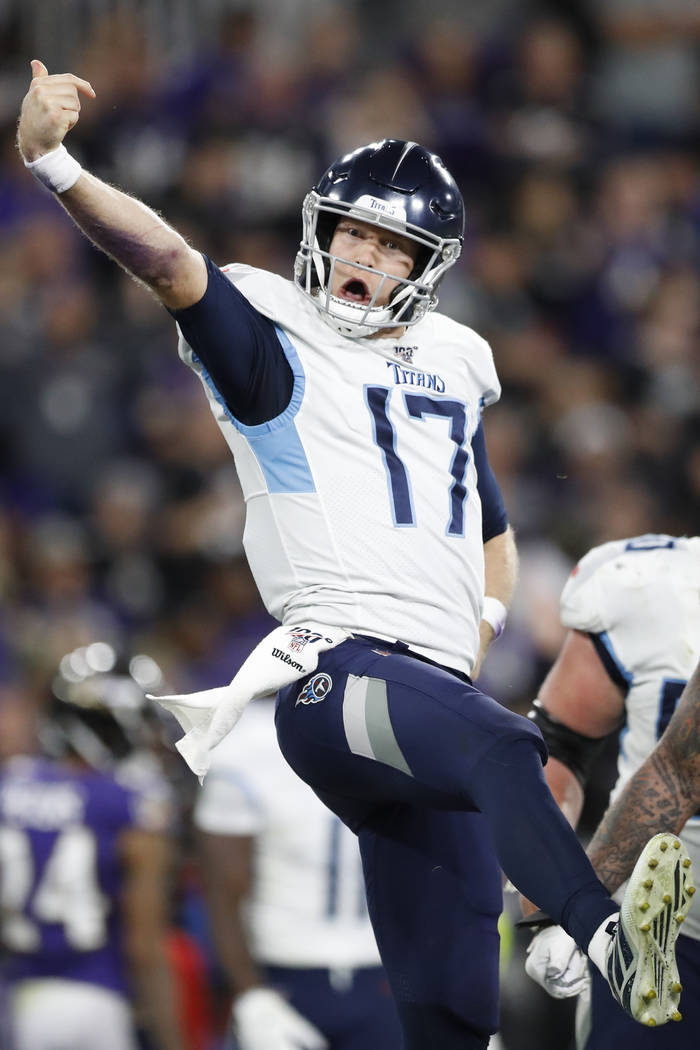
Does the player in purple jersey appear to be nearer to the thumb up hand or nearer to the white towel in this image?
the white towel

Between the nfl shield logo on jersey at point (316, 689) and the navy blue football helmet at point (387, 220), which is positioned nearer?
the nfl shield logo on jersey at point (316, 689)

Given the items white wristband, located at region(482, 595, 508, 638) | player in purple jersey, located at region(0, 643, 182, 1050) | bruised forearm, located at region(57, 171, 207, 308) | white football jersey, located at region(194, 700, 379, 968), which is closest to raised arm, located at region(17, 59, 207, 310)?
bruised forearm, located at region(57, 171, 207, 308)

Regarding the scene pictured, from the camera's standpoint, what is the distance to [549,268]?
888 cm

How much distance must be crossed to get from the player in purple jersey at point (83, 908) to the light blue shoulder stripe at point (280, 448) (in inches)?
96.9

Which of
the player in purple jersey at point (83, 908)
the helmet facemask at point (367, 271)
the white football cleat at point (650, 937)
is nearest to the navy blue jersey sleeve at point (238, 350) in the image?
the helmet facemask at point (367, 271)

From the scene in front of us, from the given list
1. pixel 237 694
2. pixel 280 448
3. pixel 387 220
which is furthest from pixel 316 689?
pixel 387 220

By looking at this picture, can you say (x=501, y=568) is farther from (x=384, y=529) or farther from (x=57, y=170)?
(x=57, y=170)

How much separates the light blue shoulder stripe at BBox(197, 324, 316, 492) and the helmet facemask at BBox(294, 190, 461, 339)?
24 cm

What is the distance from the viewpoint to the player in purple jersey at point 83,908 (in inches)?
206

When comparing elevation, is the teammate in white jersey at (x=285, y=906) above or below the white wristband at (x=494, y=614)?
below

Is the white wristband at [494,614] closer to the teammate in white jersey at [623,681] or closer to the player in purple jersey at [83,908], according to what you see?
the teammate in white jersey at [623,681]

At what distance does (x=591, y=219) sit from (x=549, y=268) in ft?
1.50

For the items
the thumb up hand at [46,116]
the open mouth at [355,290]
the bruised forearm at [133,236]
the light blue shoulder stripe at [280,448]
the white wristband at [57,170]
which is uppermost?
the thumb up hand at [46,116]

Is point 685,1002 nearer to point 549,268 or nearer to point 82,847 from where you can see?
point 82,847
